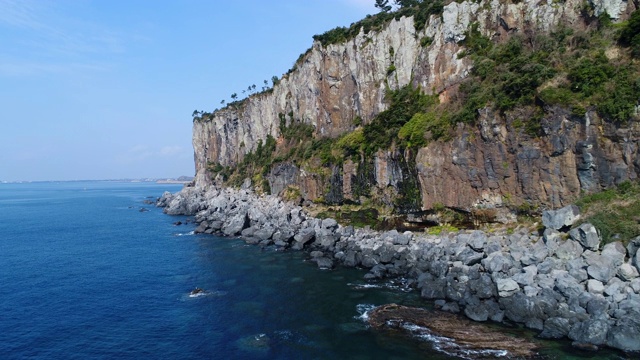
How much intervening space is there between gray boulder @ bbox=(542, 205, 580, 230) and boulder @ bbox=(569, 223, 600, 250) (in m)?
2.57

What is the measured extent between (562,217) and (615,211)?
351 centimetres

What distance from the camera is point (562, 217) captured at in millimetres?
32438

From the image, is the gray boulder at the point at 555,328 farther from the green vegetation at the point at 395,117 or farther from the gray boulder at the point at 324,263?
the green vegetation at the point at 395,117

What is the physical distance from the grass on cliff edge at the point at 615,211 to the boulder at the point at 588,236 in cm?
63

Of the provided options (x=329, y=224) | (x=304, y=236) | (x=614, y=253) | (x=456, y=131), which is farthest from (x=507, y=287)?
(x=304, y=236)

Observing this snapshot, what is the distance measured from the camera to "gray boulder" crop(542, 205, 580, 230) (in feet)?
105

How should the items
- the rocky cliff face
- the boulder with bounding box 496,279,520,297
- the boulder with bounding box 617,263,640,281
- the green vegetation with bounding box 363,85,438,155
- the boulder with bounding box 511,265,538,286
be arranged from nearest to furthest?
the boulder with bounding box 617,263,640,281, the boulder with bounding box 511,265,538,286, the boulder with bounding box 496,279,520,297, the rocky cliff face, the green vegetation with bounding box 363,85,438,155

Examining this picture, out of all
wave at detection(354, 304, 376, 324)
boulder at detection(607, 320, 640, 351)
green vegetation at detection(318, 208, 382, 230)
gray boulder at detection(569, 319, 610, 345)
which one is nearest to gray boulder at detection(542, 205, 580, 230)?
gray boulder at detection(569, 319, 610, 345)

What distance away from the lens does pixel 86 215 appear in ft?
300

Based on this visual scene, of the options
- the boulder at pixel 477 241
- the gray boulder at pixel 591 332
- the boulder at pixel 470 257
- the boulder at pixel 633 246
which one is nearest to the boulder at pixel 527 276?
the boulder at pixel 470 257

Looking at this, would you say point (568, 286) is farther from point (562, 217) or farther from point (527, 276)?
point (562, 217)

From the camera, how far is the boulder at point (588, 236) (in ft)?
95.0

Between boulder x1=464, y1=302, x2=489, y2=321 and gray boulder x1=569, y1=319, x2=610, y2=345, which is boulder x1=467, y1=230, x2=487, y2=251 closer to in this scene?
boulder x1=464, y1=302, x2=489, y2=321

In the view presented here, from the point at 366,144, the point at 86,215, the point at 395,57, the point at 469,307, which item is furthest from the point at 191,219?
the point at 469,307
